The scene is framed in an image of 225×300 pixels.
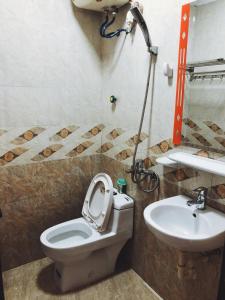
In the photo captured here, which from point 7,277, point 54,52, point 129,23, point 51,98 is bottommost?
point 7,277

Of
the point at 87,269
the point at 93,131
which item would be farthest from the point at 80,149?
the point at 87,269

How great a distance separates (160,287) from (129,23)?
6.50 ft

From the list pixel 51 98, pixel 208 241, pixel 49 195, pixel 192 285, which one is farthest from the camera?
pixel 49 195

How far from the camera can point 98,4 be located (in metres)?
1.85

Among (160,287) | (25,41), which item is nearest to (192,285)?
(160,287)

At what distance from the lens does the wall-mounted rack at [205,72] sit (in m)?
1.30

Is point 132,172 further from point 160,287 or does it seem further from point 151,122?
point 160,287

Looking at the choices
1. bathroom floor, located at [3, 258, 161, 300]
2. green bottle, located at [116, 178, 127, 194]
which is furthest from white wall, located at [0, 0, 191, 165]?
bathroom floor, located at [3, 258, 161, 300]

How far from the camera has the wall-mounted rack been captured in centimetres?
130

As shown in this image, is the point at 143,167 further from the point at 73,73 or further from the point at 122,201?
the point at 73,73

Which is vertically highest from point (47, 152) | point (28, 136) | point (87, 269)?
point (28, 136)

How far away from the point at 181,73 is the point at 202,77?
0.14 metres

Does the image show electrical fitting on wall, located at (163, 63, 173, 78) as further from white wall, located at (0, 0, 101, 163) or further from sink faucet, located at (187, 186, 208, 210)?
white wall, located at (0, 0, 101, 163)

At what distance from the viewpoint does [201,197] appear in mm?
1367
